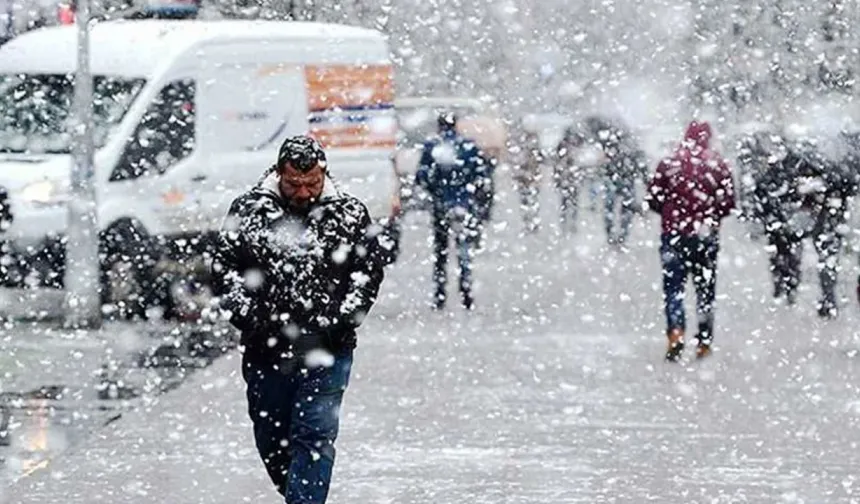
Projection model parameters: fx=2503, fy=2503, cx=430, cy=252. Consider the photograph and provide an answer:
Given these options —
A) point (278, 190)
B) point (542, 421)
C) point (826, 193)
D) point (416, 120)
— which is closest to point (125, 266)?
point (826, 193)

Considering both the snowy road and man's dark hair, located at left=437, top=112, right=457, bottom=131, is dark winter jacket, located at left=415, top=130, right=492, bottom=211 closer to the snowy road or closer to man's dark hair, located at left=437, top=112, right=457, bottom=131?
man's dark hair, located at left=437, top=112, right=457, bottom=131

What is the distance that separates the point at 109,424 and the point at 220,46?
22.2ft

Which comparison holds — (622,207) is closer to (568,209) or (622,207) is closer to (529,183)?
(529,183)

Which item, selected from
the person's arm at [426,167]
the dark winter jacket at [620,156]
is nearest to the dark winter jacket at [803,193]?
the person's arm at [426,167]

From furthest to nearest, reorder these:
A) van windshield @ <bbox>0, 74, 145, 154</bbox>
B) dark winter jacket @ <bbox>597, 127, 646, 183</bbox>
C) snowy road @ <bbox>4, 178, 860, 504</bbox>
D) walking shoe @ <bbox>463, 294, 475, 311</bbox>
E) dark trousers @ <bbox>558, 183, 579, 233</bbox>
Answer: dark trousers @ <bbox>558, 183, 579, 233</bbox>, dark winter jacket @ <bbox>597, 127, 646, 183</bbox>, walking shoe @ <bbox>463, 294, 475, 311</bbox>, van windshield @ <bbox>0, 74, 145, 154</bbox>, snowy road @ <bbox>4, 178, 860, 504</bbox>

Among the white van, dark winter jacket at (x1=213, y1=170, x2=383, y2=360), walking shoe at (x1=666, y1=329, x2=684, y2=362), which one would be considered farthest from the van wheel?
dark winter jacket at (x1=213, y1=170, x2=383, y2=360)

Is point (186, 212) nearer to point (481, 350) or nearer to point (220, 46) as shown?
point (220, 46)

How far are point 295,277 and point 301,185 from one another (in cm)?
32

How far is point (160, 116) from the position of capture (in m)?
18.1

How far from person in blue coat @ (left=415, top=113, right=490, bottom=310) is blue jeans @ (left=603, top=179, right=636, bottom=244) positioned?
7837 millimetres

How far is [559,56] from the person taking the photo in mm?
60375

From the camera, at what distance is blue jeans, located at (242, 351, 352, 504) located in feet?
28.2

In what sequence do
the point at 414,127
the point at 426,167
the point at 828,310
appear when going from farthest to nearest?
the point at 414,127 < the point at 426,167 < the point at 828,310

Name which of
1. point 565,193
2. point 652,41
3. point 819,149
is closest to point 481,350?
point 819,149
